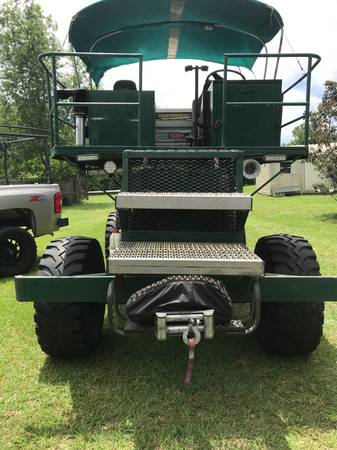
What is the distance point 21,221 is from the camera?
24.3 ft

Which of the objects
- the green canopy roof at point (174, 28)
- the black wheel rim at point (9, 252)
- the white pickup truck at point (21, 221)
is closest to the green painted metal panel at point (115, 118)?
the green canopy roof at point (174, 28)

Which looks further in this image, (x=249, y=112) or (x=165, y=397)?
(x=249, y=112)

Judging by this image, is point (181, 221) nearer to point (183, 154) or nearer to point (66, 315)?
point (183, 154)

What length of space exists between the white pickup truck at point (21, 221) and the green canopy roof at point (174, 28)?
7.96 feet

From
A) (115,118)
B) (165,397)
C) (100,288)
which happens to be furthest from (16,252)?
(165,397)

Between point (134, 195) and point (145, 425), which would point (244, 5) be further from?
point (145, 425)

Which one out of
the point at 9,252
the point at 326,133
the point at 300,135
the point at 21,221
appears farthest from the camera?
the point at 300,135

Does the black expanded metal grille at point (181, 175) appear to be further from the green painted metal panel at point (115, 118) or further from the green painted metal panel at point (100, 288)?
the green painted metal panel at point (100, 288)

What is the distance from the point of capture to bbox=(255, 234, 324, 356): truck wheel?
3.43 meters

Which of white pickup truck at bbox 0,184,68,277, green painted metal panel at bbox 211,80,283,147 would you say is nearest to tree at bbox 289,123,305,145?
green painted metal panel at bbox 211,80,283,147

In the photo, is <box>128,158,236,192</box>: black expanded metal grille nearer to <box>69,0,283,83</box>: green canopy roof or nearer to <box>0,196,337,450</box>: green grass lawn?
<box>0,196,337,450</box>: green grass lawn

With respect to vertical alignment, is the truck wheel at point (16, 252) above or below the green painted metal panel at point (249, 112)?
below

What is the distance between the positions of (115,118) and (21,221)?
3767 mm

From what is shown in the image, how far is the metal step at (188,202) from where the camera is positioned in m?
3.25
